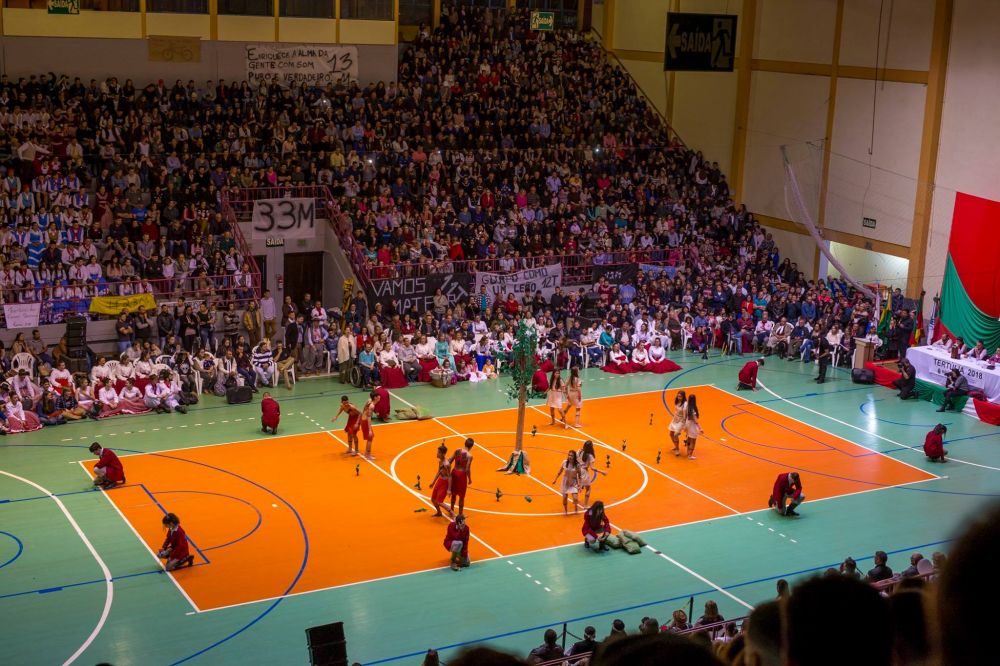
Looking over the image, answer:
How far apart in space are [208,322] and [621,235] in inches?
536

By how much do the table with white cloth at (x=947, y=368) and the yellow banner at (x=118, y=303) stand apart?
60.4 ft

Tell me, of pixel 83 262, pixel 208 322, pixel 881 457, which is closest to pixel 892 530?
pixel 881 457

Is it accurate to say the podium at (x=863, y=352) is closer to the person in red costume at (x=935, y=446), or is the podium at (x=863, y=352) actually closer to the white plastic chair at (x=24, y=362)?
the person in red costume at (x=935, y=446)

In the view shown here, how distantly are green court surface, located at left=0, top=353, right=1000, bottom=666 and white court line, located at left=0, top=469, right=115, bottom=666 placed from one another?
0.03 m

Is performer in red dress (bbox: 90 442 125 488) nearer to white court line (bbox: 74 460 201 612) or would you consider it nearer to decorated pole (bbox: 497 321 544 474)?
white court line (bbox: 74 460 201 612)

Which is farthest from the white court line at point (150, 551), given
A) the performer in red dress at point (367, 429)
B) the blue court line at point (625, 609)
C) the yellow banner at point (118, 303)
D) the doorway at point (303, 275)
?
the doorway at point (303, 275)

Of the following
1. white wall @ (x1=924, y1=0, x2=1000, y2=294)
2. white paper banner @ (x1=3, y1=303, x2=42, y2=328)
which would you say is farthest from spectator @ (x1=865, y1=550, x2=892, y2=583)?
white paper banner @ (x1=3, y1=303, x2=42, y2=328)

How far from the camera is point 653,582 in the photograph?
17.7m

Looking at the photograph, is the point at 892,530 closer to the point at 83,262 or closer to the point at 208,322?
the point at 208,322

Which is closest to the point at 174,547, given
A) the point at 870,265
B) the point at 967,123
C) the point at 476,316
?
the point at 476,316

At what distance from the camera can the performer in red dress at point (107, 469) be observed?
66.0 ft

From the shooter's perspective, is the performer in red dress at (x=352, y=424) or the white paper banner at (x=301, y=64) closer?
the performer in red dress at (x=352, y=424)

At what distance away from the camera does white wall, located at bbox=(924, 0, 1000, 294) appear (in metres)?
31.3

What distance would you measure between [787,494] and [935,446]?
4.66 meters
